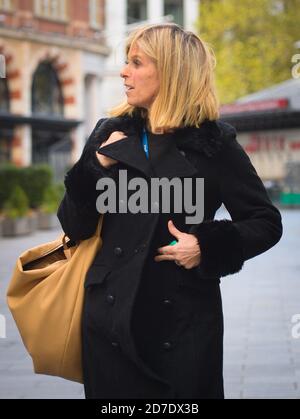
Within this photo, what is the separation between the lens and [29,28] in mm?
38125

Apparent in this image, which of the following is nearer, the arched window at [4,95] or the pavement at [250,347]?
the pavement at [250,347]

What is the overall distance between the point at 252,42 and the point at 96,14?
11.5 m

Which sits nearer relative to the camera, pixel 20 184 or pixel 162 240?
pixel 162 240

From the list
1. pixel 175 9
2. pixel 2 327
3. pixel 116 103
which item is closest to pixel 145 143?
pixel 2 327

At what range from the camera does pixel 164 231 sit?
10.4 ft

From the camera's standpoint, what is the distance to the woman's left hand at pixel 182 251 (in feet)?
10.2

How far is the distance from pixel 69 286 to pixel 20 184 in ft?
65.8

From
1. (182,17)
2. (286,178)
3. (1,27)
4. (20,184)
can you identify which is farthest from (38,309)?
(182,17)

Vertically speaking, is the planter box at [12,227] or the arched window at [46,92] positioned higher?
the arched window at [46,92]

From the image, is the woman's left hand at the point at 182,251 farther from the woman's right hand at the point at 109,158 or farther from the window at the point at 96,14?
the window at the point at 96,14

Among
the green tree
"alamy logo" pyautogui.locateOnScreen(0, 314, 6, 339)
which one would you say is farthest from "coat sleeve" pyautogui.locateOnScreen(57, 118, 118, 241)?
the green tree

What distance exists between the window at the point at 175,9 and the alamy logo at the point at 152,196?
5665cm

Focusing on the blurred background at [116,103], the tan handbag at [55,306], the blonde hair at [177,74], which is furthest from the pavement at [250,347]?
the blonde hair at [177,74]
